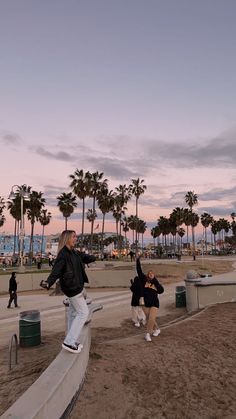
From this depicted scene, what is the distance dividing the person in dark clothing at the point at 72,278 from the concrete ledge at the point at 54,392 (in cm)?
24

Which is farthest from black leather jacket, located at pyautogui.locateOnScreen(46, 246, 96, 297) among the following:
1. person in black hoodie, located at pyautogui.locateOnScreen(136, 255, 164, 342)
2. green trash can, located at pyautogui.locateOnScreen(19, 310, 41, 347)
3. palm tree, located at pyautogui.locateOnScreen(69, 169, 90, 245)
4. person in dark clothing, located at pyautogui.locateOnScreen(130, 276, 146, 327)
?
palm tree, located at pyautogui.locateOnScreen(69, 169, 90, 245)

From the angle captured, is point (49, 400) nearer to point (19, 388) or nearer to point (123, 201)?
point (19, 388)

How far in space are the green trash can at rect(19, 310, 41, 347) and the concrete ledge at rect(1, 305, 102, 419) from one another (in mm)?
3635

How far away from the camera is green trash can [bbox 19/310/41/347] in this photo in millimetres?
9703

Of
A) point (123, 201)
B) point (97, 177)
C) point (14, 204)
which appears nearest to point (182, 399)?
point (97, 177)

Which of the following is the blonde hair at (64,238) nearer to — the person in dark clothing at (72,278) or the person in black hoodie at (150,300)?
the person in dark clothing at (72,278)

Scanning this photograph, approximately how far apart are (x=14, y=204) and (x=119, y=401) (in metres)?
69.4

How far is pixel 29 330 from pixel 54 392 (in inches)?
217

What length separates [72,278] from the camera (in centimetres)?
603

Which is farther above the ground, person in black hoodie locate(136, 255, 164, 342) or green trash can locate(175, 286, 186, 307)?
person in black hoodie locate(136, 255, 164, 342)

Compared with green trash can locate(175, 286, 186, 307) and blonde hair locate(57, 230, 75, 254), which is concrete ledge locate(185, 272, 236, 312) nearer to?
green trash can locate(175, 286, 186, 307)

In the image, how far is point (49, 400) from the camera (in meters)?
4.30

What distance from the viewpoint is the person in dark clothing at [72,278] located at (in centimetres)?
598

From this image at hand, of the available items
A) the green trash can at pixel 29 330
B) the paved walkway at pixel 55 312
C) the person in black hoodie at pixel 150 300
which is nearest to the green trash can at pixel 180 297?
the paved walkway at pixel 55 312
